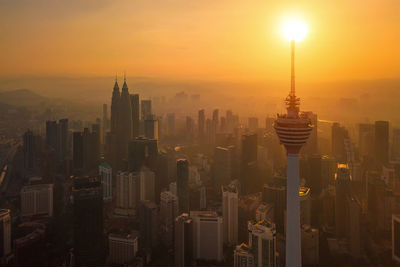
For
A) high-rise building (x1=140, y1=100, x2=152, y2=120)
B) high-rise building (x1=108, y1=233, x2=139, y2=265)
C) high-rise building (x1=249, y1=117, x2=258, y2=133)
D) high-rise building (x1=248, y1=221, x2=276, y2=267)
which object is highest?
high-rise building (x1=140, y1=100, x2=152, y2=120)

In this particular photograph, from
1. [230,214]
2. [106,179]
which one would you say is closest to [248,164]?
[230,214]

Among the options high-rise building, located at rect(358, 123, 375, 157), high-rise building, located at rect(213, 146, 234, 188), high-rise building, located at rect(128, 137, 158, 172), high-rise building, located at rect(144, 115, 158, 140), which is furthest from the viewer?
high-rise building, located at rect(144, 115, 158, 140)

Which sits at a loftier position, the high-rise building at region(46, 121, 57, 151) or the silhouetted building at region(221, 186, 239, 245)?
the high-rise building at region(46, 121, 57, 151)

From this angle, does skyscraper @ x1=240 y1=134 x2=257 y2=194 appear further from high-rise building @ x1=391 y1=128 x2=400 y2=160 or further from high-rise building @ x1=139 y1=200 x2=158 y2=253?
high-rise building @ x1=391 y1=128 x2=400 y2=160

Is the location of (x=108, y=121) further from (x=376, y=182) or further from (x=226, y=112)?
(x=376, y=182)

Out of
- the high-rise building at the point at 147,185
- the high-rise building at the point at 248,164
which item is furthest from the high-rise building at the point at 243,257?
the high-rise building at the point at 248,164

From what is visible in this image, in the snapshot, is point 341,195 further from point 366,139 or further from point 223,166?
point 223,166

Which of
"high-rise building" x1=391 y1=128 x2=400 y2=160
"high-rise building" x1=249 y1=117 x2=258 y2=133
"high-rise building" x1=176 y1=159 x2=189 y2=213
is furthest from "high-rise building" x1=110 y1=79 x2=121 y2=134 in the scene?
"high-rise building" x1=391 y1=128 x2=400 y2=160
